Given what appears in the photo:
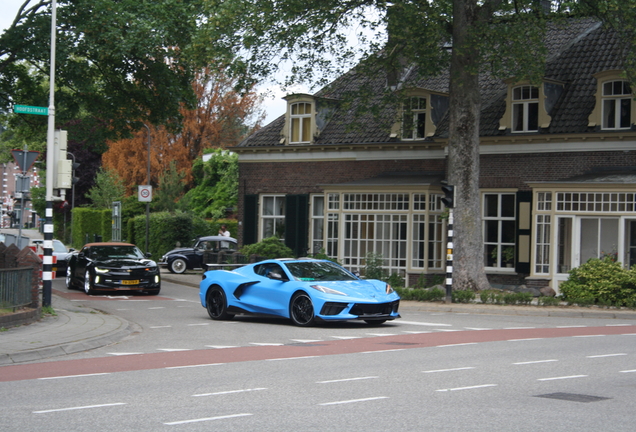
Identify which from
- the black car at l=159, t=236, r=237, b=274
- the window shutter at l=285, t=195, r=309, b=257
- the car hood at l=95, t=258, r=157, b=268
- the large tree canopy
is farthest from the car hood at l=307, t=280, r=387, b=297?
the black car at l=159, t=236, r=237, b=274

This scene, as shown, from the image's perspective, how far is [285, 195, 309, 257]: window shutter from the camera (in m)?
33.3

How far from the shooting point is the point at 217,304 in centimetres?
1808

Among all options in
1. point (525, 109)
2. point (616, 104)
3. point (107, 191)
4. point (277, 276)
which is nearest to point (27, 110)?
point (277, 276)

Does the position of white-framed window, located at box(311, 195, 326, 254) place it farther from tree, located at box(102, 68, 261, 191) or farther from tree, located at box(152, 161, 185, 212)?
tree, located at box(102, 68, 261, 191)

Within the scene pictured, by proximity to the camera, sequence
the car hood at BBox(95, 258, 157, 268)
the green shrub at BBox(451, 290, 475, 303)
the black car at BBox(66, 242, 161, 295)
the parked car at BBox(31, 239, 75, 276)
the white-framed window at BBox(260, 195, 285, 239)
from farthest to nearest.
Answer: the white-framed window at BBox(260, 195, 285, 239) → the parked car at BBox(31, 239, 75, 276) → the car hood at BBox(95, 258, 157, 268) → the black car at BBox(66, 242, 161, 295) → the green shrub at BBox(451, 290, 475, 303)

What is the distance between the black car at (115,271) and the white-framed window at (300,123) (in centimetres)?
983

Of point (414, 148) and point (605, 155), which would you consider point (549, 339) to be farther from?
point (414, 148)

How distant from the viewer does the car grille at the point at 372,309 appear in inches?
630

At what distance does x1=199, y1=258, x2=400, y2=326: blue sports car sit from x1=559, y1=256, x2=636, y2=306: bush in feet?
23.1

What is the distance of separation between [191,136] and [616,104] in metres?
40.0

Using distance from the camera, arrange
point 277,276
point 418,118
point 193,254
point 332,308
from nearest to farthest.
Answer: point 332,308 → point 277,276 → point 418,118 → point 193,254

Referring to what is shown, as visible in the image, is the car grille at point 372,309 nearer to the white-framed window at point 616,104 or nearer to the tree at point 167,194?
the white-framed window at point 616,104

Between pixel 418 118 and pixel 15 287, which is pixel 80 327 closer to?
pixel 15 287

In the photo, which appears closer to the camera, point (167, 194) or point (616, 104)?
point (616, 104)
